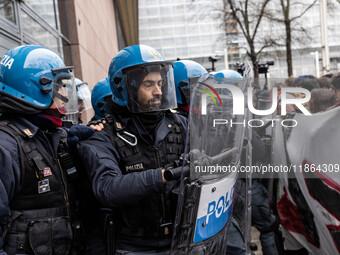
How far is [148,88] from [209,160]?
2.85 feet

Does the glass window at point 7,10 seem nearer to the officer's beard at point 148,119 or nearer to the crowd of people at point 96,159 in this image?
the crowd of people at point 96,159

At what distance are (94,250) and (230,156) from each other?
1.11 meters

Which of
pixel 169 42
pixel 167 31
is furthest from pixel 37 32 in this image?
pixel 167 31

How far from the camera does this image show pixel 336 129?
1.48 m

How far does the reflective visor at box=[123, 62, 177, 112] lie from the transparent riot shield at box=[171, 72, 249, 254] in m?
0.68

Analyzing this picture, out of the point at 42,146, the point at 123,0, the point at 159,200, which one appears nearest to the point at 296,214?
the point at 159,200

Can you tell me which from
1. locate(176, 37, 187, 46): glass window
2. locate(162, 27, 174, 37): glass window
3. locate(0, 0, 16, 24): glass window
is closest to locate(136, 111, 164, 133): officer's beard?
locate(0, 0, 16, 24): glass window

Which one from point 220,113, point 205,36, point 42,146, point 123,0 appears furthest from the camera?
point 205,36

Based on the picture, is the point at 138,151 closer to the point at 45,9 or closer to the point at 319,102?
the point at 319,102

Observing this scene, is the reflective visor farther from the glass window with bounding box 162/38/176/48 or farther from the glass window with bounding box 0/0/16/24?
the glass window with bounding box 162/38/176/48

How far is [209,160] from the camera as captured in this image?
136 centimetres

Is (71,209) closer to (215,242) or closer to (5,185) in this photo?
(5,185)

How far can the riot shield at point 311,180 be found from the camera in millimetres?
1475

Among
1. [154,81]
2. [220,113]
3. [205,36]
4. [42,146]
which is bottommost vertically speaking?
[42,146]
